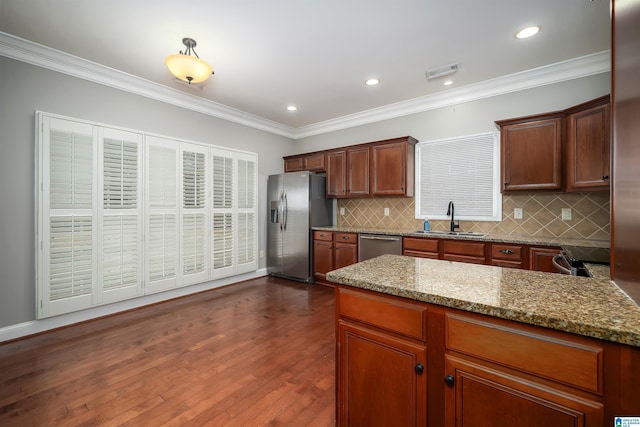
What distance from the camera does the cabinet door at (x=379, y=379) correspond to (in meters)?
1.10

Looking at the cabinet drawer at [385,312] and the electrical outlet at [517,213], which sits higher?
the electrical outlet at [517,213]

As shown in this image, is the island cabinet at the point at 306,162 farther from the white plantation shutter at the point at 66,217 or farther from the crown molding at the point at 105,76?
the white plantation shutter at the point at 66,217

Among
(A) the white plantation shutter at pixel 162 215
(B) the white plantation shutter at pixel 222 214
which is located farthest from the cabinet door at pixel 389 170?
(A) the white plantation shutter at pixel 162 215

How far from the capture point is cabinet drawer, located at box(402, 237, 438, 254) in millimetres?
3303

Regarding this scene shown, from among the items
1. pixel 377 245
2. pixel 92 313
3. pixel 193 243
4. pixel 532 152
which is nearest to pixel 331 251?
pixel 377 245

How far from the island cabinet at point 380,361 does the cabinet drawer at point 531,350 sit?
146 millimetres

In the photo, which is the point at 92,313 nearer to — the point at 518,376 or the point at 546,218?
the point at 518,376

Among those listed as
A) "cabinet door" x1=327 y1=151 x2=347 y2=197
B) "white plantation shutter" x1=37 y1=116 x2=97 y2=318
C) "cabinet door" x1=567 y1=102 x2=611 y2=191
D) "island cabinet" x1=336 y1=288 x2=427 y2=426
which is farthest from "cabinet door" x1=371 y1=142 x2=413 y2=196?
"white plantation shutter" x1=37 y1=116 x2=97 y2=318

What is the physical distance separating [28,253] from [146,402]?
6.90 feet

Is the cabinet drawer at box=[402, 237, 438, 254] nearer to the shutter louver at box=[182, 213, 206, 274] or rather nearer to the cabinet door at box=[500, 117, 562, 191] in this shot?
the cabinet door at box=[500, 117, 562, 191]

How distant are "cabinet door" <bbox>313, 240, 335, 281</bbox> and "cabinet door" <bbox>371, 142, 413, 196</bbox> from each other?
1124mm

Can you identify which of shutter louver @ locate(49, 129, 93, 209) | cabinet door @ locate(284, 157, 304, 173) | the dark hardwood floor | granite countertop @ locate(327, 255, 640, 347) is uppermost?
cabinet door @ locate(284, 157, 304, 173)

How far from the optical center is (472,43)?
8.59 ft

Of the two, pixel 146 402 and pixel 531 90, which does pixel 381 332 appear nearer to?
pixel 146 402
